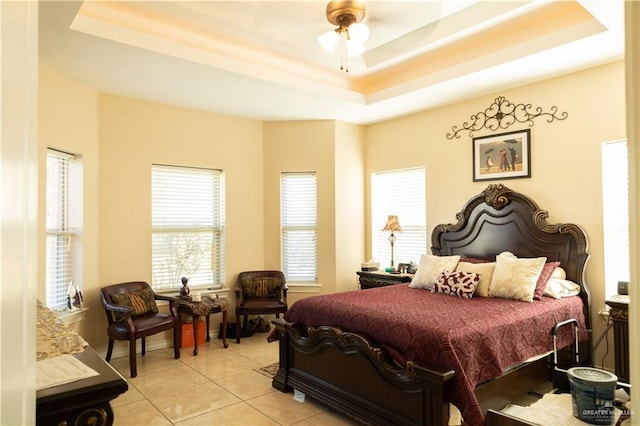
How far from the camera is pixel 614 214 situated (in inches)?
147

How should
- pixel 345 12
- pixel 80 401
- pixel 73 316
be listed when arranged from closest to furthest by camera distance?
pixel 80 401 → pixel 345 12 → pixel 73 316

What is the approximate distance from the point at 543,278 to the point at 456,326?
1.44m

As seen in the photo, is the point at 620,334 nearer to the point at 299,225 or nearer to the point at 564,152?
the point at 564,152

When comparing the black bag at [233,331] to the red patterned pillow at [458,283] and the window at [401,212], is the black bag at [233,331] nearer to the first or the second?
the window at [401,212]

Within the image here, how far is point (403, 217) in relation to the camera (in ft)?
18.4

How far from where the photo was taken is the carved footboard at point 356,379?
7.91 feet

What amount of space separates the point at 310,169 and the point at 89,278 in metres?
2.98

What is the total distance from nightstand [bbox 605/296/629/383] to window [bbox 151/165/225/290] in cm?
424

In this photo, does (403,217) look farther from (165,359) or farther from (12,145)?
(12,145)

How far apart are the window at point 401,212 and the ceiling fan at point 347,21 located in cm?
259

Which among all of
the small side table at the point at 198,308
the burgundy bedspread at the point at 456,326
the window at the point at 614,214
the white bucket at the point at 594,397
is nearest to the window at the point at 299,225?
the small side table at the point at 198,308

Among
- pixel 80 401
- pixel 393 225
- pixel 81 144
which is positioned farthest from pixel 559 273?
pixel 81 144

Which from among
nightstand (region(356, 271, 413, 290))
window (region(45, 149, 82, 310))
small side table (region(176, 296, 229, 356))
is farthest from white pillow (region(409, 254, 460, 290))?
window (region(45, 149, 82, 310))

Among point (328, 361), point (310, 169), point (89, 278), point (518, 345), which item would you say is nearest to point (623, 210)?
point (518, 345)
